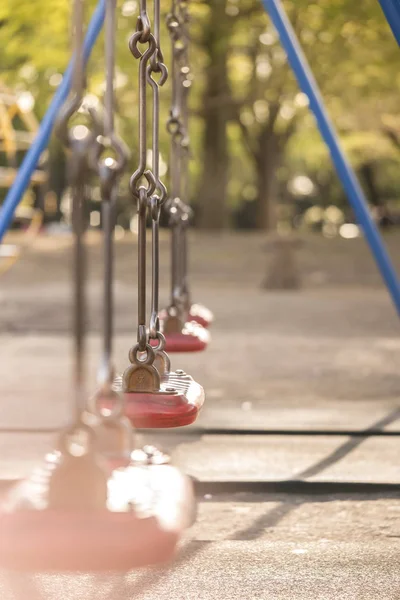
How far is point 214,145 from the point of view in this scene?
22.7 metres

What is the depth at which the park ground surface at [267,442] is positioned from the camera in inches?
158

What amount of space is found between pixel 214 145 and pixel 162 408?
19.3 metres

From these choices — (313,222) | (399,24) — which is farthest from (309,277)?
(313,222)

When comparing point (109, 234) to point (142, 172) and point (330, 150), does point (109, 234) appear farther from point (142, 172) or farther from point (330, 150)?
point (330, 150)

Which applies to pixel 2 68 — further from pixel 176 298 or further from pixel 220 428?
pixel 176 298

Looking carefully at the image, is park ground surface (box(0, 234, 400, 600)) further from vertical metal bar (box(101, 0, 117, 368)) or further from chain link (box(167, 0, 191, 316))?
vertical metal bar (box(101, 0, 117, 368))

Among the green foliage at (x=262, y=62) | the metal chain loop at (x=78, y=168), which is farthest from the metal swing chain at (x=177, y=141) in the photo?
the green foliage at (x=262, y=62)

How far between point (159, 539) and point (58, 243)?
22.4 metres

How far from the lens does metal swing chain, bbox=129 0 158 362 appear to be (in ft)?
10.5


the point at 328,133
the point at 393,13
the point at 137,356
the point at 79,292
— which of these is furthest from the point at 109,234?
the point at 328,133

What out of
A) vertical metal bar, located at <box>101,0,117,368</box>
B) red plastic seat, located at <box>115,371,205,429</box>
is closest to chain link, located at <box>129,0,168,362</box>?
red plastic seat, located at <box>115,371,205,429</box>

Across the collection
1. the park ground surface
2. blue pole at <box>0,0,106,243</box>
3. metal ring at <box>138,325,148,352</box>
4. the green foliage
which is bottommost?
the park ground surface

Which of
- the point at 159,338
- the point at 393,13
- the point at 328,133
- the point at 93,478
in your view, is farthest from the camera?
the point at 328,133

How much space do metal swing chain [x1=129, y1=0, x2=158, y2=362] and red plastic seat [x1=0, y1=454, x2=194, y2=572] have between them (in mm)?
1239
